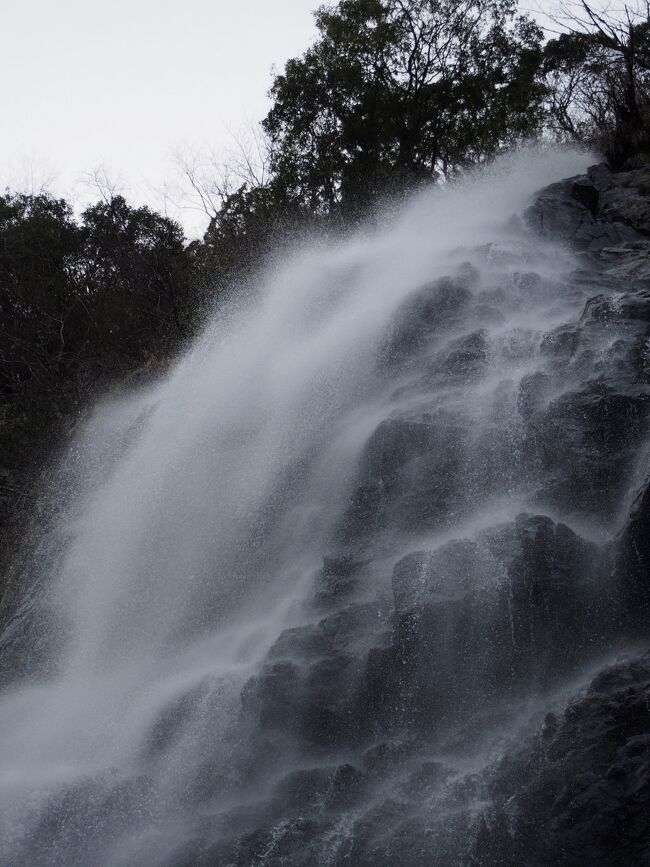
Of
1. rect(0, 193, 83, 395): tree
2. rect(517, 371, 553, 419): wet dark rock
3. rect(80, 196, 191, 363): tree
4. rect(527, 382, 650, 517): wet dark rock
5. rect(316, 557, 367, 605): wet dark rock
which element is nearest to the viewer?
rect(527, 382, 650, 517): wet dark rock

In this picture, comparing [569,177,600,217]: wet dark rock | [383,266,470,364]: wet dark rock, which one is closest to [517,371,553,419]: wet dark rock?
[383,266,470,364]: wet dark rock

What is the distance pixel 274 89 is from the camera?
2052cm

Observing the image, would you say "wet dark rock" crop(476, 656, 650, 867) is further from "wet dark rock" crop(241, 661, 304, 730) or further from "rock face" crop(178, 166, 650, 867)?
"wet dark rock" crop(241, 661, 304, 730)

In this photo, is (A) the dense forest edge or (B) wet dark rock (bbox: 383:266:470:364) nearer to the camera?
(B) wet dark rock (bbox: 383:266:470:364)

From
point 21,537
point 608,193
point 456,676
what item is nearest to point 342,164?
point 608,193

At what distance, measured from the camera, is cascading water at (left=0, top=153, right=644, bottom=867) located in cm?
571

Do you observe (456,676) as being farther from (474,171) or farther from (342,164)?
(342,164)

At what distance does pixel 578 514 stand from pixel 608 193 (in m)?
8.69

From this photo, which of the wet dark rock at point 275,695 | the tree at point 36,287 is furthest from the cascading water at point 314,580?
the tree at point 36,287

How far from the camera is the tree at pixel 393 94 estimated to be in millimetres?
20156

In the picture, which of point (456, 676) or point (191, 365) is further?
point (191, 365)

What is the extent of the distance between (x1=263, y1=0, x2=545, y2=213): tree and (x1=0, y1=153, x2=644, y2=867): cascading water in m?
8.90

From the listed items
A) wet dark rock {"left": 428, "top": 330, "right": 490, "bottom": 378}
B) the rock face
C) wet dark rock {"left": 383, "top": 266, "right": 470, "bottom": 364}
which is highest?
wet dark rock {"left": 383, "top": 266, "right": 470, "bottom": 364}

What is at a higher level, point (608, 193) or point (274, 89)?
point (274, 89)
